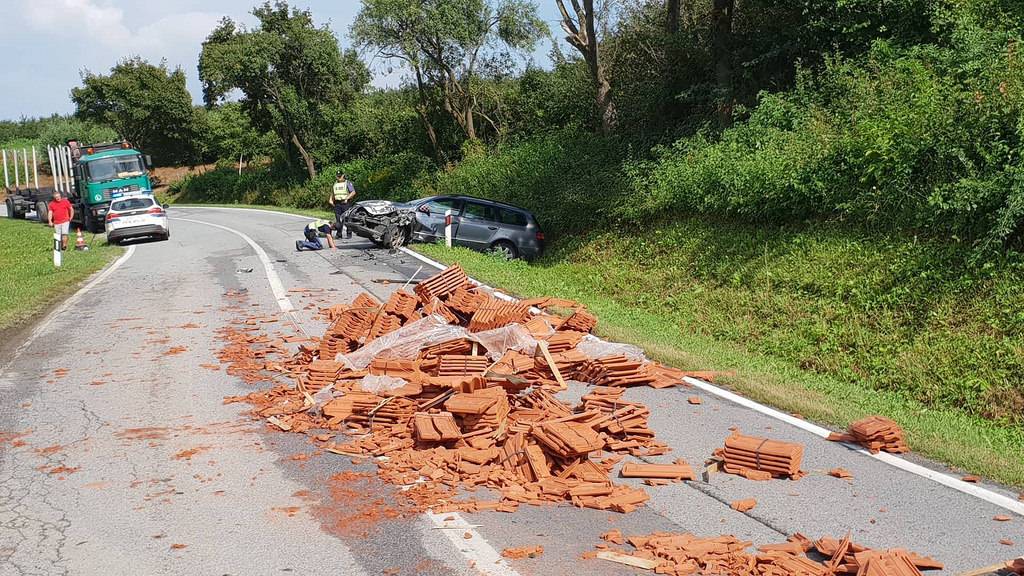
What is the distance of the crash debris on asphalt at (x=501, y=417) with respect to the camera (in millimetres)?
5327

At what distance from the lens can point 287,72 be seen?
48938 mm

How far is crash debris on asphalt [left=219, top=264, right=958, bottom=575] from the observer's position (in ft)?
17.5

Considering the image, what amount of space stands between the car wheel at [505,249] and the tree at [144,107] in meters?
61.4

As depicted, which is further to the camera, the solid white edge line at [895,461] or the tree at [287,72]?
the tree at [287,72]

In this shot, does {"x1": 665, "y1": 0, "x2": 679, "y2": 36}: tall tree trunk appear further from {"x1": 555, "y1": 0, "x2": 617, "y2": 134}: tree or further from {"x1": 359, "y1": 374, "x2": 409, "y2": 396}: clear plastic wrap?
{"x1": 359, "y1": 374, "x2": 409, "y2": 396}: clear plastic wrap

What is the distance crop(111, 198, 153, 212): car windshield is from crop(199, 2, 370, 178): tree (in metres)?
21.5

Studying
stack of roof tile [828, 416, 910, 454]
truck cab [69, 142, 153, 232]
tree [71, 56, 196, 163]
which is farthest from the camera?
tree [71, 56, 196, 163]

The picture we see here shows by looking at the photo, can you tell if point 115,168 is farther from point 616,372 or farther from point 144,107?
point 144,107

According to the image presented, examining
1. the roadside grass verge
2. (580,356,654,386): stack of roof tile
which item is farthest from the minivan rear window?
(580,356,654,386): stack of roof tile

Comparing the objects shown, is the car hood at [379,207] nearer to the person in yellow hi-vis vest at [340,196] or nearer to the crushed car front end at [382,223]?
the crushed car front end at [382,223]

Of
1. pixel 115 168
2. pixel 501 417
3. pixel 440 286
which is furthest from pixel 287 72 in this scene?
pixel 501 417

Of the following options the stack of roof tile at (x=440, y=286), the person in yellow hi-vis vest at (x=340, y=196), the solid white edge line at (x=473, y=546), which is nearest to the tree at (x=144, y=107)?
the person in yellow hi-vis vest at (x=340, y=196)

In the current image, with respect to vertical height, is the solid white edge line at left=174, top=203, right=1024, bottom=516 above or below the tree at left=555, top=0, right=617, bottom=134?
below

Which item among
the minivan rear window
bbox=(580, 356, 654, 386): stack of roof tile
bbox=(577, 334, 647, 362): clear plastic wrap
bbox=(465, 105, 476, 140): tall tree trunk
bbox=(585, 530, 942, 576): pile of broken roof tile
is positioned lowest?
bbox=(585, 530, 942, 576): pile of broken roof tile
